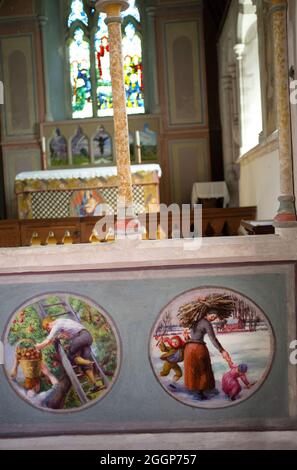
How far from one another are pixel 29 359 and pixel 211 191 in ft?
24.6

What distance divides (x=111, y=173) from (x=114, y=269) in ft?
17.1

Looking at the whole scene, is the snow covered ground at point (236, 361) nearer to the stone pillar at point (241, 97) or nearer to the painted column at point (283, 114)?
the painted column at point (283, 114)

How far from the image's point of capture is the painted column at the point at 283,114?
3.23 meters

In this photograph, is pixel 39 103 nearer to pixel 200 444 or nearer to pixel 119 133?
pixel 119 133

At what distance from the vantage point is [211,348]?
10.6ft

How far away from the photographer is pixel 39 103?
11883mm

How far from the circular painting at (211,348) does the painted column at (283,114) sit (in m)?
0.61

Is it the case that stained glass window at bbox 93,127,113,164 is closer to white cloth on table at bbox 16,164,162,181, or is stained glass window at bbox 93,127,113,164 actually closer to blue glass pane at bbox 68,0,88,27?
blue glass pane at bbox 68,0,88,27

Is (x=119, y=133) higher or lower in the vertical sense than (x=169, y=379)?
higher

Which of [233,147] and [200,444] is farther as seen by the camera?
[233,147]

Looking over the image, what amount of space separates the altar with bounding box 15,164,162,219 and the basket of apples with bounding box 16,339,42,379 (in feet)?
16.7

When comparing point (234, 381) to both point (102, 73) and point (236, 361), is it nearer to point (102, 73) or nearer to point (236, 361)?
point (236, 361)

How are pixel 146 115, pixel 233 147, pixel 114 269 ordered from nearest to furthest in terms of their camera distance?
1. pixel 114 269
2. pixel 233 147
3. pixel 146 115

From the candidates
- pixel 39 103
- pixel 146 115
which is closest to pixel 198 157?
pixel 146 115
